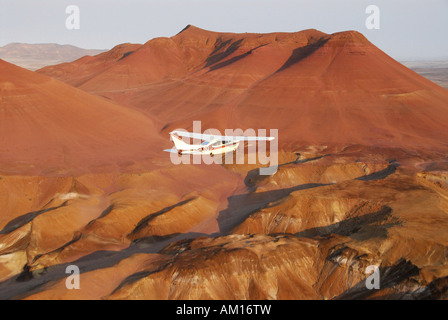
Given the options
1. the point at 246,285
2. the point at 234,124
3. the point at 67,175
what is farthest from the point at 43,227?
the point at 234,124

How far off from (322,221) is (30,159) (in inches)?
1549

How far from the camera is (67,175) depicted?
150 ft

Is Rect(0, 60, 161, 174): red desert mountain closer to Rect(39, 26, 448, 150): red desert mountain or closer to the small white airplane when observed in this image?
the small white airplane

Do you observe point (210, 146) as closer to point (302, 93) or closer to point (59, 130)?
point (59, 130)

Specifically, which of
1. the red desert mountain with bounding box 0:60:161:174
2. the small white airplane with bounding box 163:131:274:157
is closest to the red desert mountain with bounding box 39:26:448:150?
the small white airplane with bounding box 163:131:274:157

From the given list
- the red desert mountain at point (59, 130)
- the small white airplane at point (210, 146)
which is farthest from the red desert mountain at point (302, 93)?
the red desert mountain at point (59, 130)

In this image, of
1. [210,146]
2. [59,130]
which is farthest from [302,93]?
[59,130]

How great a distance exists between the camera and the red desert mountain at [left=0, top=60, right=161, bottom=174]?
165ft

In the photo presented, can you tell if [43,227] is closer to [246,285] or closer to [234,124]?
[246,285]

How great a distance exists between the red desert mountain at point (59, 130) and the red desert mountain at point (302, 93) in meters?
15.0

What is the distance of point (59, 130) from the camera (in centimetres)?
5706

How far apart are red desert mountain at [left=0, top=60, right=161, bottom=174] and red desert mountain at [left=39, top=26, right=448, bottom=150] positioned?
49.2 feet

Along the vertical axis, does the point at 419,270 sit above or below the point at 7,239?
above

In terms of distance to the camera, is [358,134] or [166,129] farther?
[166,129]
